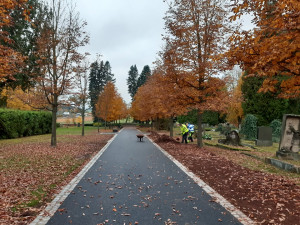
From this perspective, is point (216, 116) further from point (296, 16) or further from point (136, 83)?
point (296, 16)

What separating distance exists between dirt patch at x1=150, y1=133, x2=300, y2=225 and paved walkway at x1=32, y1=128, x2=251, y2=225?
0.57 m

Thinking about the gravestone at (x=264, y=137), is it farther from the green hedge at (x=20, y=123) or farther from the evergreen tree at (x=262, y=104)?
the green hedge at (x=20, y=123)

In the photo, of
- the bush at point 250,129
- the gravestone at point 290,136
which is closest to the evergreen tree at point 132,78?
the bush at point 250,129

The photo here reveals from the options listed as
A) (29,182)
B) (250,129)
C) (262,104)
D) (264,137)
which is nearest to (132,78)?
(262,104)

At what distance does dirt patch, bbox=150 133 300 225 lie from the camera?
15.8 ft

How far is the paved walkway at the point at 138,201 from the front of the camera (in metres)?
4.57

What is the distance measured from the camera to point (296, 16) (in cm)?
513

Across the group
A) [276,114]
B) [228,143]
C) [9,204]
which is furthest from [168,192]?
[276,114]

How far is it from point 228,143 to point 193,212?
1372 centimetres

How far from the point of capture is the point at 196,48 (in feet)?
49.8

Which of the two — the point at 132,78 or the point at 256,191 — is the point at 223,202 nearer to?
the point at 256,191

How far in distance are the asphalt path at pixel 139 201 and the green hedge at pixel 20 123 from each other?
17163mm

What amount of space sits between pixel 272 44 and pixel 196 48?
9280 mm

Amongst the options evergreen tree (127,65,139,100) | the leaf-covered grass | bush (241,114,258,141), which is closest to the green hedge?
the leaf-covered grass
